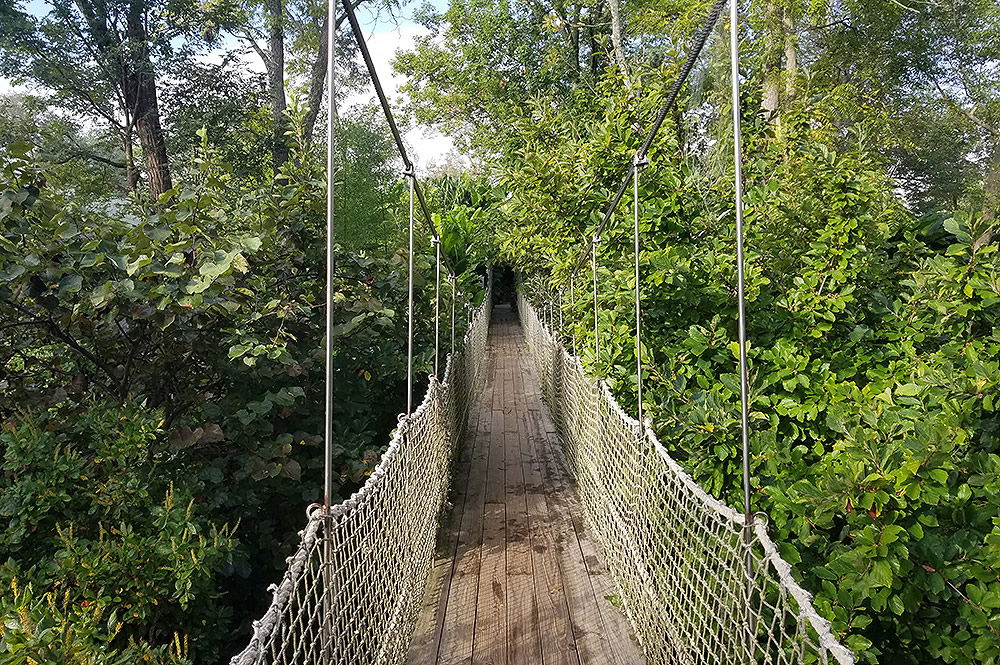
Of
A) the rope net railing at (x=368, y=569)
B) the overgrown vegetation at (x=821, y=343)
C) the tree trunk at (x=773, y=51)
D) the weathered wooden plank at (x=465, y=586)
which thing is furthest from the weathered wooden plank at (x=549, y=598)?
the tree trunk at (x=773, y=51)

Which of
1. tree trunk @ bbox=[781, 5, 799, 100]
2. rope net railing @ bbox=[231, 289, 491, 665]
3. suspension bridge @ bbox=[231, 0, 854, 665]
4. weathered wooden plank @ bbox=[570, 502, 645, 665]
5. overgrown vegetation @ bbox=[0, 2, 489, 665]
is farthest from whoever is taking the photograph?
tree trunk @ bbox=[781, 5, 799, 100]

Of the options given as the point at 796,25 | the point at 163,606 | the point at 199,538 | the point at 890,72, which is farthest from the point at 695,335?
the point at 890,72

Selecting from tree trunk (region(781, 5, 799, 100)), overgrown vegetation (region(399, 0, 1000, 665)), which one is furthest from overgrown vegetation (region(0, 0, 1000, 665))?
tree trunk (region(781, 5, 799, 100))

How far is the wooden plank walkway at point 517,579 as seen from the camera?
7.16ft

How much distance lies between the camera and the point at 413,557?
235 centimetres

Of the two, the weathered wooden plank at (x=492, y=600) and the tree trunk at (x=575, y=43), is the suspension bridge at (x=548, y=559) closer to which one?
the weathered wooden plank at (x=492, y=600)

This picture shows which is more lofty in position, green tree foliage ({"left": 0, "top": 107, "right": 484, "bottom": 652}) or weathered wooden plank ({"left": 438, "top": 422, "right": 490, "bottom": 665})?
green tree foliage ({"left": 0, "top": 107, "right": 484, "bottom": 652})

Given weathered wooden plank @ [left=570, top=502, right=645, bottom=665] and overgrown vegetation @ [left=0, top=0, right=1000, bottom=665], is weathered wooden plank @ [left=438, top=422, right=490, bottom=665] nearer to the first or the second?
weathered wooden plank @ [left=570, top=502, right=645, bottom=665]

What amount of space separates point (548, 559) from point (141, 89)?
9.27 metres

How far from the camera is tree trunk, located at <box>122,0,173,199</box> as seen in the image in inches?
347

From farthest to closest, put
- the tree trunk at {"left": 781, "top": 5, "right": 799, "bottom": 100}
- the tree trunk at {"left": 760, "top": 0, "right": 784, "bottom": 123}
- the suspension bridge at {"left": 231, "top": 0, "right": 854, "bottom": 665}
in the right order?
the tree trunk at {"left": 781, "top": 5, "right": 799, "bottom": 100}, the tree trunk at {"left": 760, "top": 0, "right": 784, "bottom": 123}, the suspension bridge at {"left": 231, "top": 0, "right": 854, "bottom": 665}

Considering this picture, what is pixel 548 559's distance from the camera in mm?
2885

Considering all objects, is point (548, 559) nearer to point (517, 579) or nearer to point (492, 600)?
point (517, 579)

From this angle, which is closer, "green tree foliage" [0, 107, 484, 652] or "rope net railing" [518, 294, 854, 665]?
"rope net railing" [518, 294, 854, 665]
